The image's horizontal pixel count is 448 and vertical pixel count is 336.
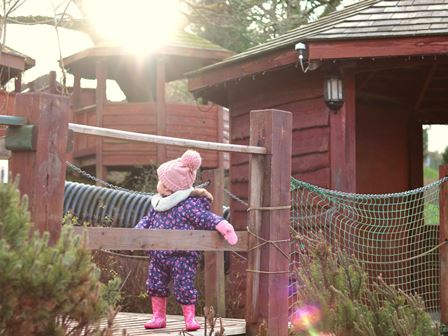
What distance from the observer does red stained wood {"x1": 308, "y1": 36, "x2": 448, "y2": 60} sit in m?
8.50

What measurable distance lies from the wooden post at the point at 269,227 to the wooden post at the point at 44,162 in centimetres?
177

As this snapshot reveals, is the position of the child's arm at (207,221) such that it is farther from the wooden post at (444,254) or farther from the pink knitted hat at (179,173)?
the wooden post at (444,254)

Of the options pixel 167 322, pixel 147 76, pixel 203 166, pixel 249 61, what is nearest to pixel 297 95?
pixel 249 61

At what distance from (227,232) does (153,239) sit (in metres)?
0.62

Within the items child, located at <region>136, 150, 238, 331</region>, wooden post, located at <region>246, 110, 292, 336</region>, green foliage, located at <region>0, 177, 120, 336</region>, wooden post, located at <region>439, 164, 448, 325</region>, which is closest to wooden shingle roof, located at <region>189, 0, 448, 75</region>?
wooden post, located at <region>439, 164, 448, 325</region>

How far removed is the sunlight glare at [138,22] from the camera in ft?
63.2

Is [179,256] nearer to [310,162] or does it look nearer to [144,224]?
[144,224]

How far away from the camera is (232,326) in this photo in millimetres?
5824

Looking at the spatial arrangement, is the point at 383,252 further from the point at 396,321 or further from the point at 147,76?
the point at 147,76

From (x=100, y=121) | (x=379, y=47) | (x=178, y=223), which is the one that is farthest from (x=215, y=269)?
(x=100, y=121)

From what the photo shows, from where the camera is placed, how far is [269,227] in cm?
572

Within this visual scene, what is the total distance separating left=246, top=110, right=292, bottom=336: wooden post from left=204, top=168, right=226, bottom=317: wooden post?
1.73 metres

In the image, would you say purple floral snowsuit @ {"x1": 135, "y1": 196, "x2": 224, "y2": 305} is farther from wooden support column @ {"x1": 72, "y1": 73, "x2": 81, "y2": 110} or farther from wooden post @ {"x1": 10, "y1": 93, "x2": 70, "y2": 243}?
wooden support column @ {"x1": 72, "y1": 73, "x2": 81, "y2": 110}

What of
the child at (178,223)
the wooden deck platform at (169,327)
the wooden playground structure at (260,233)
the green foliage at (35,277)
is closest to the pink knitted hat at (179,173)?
the child at (178,223)
